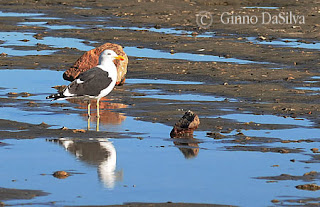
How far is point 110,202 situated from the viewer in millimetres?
8648

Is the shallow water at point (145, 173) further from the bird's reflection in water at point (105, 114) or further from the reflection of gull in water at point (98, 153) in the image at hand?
the bird's reflection in water at point (105, 114)

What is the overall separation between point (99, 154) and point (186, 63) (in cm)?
1085

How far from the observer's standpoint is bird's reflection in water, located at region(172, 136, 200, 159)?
11.2 m

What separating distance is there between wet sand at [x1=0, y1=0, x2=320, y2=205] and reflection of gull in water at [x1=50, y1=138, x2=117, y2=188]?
0.46m

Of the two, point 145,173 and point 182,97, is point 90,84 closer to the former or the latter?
point 182,97

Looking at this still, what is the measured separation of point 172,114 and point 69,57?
9.17 metres

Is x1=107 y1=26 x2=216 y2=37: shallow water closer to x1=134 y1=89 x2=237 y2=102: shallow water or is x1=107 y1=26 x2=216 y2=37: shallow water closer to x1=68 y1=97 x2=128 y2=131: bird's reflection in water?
x1=134 y1=89 x2=237 y2=102: shallow water

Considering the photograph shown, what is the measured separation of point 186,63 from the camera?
21.7 m

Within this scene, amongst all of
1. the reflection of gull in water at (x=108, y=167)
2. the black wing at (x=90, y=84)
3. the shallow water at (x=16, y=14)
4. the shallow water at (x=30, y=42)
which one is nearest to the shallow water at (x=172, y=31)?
the shallow water at (x=30, y=42)

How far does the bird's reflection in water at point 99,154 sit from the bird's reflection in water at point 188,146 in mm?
880

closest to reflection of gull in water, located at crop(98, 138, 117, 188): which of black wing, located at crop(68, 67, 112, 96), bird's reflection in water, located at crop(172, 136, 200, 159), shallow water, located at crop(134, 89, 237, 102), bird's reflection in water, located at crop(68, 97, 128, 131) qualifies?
bird's reflection in water, located at crop(172, 136, 200, 159)

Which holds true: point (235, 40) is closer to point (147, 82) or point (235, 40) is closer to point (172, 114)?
point (147, 82)

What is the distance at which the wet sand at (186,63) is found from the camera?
1324cm

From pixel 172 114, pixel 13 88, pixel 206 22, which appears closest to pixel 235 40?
pixel 206 22
